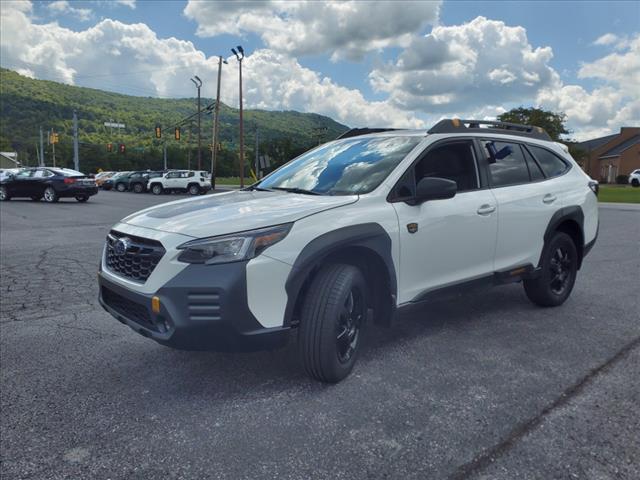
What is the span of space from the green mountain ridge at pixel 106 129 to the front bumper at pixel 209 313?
75.0 meters

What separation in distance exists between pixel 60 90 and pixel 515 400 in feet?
383

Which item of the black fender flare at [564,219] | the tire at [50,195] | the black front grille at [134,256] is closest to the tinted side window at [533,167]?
the black fender flare at [564,219]

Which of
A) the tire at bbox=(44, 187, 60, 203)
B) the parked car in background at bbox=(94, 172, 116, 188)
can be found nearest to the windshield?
the tire at bbox=(44, 187, 60, 203)

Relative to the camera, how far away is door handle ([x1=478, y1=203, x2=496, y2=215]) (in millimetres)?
4004

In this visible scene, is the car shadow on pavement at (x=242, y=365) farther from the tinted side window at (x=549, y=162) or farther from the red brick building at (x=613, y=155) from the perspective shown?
the red brick building at (x=613, y=155)

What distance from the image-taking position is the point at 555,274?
196 inches

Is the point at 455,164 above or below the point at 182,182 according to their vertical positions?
above

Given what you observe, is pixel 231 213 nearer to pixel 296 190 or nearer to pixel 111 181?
pixel 296 190

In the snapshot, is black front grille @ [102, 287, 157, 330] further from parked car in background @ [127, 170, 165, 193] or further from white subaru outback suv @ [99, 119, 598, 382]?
parked car in background @ [127, 170, 165, 193]

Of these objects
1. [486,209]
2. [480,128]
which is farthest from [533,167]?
[486,209]

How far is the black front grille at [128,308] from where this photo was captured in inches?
115

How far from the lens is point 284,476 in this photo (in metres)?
2.27

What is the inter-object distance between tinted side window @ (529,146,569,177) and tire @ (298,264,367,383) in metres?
2.64

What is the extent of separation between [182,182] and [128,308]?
3055 cm
